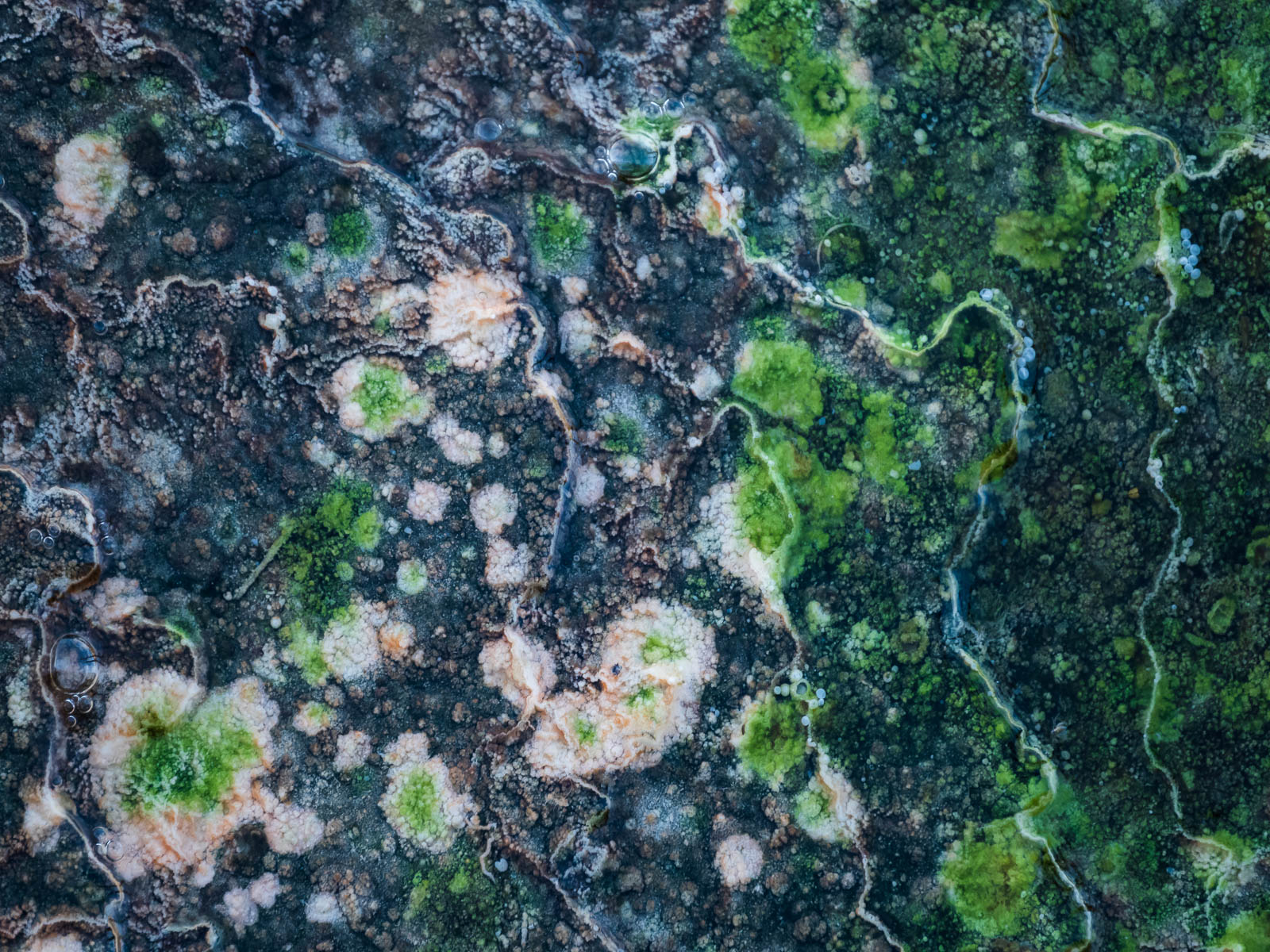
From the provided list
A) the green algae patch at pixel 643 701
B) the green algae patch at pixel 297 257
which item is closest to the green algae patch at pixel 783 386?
the green algae patch at pixel 643 701

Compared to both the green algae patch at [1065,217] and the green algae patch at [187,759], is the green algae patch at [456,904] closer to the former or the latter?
the green algae patch at [187,759]

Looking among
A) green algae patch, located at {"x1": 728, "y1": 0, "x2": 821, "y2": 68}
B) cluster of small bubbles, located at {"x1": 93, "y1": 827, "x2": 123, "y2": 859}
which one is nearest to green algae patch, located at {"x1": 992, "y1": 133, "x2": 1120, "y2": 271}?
green algae patch, located at {"x1": 728, "y1": 0, "x2": 821, "y2": 68}

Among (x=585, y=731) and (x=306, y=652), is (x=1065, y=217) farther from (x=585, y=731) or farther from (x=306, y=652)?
(x=306, y=652)

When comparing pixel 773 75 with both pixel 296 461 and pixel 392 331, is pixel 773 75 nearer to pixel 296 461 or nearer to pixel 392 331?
pixel 392 331

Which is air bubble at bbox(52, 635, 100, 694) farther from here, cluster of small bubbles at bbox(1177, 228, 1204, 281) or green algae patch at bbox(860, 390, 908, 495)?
cluster of small bubbles at bbox(1177, 228, 1204, 281)

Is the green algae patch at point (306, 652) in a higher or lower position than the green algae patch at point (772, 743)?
lower

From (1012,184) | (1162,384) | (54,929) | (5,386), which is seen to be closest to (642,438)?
(1012,184)
